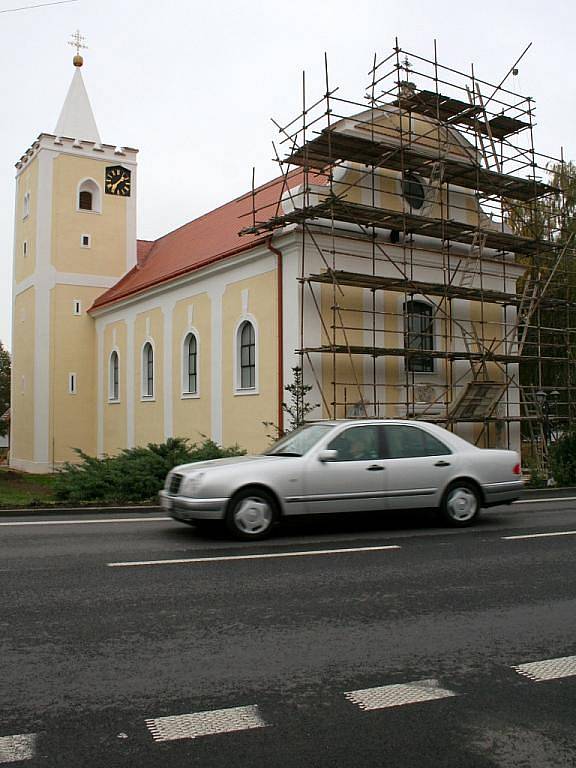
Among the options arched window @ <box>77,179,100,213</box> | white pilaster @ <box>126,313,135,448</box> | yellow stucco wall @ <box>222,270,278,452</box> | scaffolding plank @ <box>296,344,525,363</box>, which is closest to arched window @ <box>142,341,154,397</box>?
white pilaster @ <box>126,313,135,448</box>

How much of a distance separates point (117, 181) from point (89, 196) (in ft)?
4.54

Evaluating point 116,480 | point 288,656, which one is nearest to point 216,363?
point 116,480

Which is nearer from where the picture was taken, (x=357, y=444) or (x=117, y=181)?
(x=357, y=444)

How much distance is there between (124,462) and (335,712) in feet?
Result: 39.6

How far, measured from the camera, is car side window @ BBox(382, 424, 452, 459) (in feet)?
36.9

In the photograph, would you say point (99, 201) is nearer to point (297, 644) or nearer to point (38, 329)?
point (38, 329)

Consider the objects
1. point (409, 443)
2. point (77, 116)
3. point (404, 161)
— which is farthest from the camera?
point (77, 116)

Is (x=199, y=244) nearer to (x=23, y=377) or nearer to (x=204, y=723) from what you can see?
(x=23, y=377)

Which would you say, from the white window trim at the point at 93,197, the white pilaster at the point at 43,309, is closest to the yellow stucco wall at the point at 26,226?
the white pilaster at the point at 43,309

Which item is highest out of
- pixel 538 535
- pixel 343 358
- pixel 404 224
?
pixel 404 224

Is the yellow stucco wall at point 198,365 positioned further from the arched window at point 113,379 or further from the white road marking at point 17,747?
the white road marking at point 17,747

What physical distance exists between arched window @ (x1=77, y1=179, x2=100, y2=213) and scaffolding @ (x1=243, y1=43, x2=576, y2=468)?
1360 centimetres

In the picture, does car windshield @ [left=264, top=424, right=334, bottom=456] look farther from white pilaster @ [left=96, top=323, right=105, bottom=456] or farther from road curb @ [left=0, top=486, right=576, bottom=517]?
white pilaster @ [left=96, top=323, right=105, bottom=456]

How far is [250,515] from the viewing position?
10.1 meters
